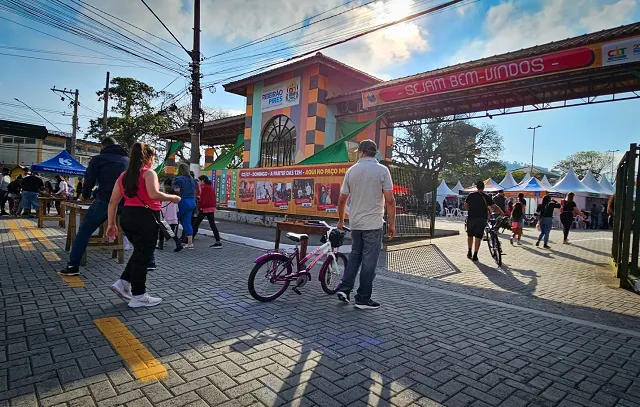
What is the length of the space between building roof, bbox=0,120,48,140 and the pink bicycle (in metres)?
40.8

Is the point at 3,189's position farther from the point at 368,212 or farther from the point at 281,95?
the point at 368,212

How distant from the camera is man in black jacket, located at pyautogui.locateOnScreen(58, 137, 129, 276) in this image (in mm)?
4797

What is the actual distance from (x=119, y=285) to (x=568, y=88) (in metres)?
13.3

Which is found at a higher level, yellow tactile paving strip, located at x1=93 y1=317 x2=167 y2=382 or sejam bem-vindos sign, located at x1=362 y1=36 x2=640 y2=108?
sejam bem-vindos sign, located at x1=362 y1=36 x2=640 y2=108

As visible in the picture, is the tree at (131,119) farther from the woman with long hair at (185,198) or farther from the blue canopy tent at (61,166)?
the woman with long hair at (185,198)

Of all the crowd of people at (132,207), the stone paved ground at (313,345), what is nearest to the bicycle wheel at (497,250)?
the stone paved ground at (313,345)

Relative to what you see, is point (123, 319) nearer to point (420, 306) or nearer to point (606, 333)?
point (420, 306)

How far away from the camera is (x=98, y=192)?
16.6 feet

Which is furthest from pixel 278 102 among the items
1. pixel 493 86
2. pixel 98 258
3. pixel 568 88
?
pixel 98 258

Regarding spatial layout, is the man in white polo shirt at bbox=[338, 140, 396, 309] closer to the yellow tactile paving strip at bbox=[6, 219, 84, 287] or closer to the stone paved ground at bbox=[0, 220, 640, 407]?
the stone paved ground at bbox=[0, 220, 640, 407]

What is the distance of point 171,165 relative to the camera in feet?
82.2

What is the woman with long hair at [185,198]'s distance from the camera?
25.6ft

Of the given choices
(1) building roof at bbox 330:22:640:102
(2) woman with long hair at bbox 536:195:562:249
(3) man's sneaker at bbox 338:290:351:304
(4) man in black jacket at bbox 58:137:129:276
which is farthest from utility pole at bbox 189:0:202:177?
(2) woman with long hair at bbox 536:195:562:249

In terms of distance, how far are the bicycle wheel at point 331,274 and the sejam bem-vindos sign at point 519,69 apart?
353 inches
